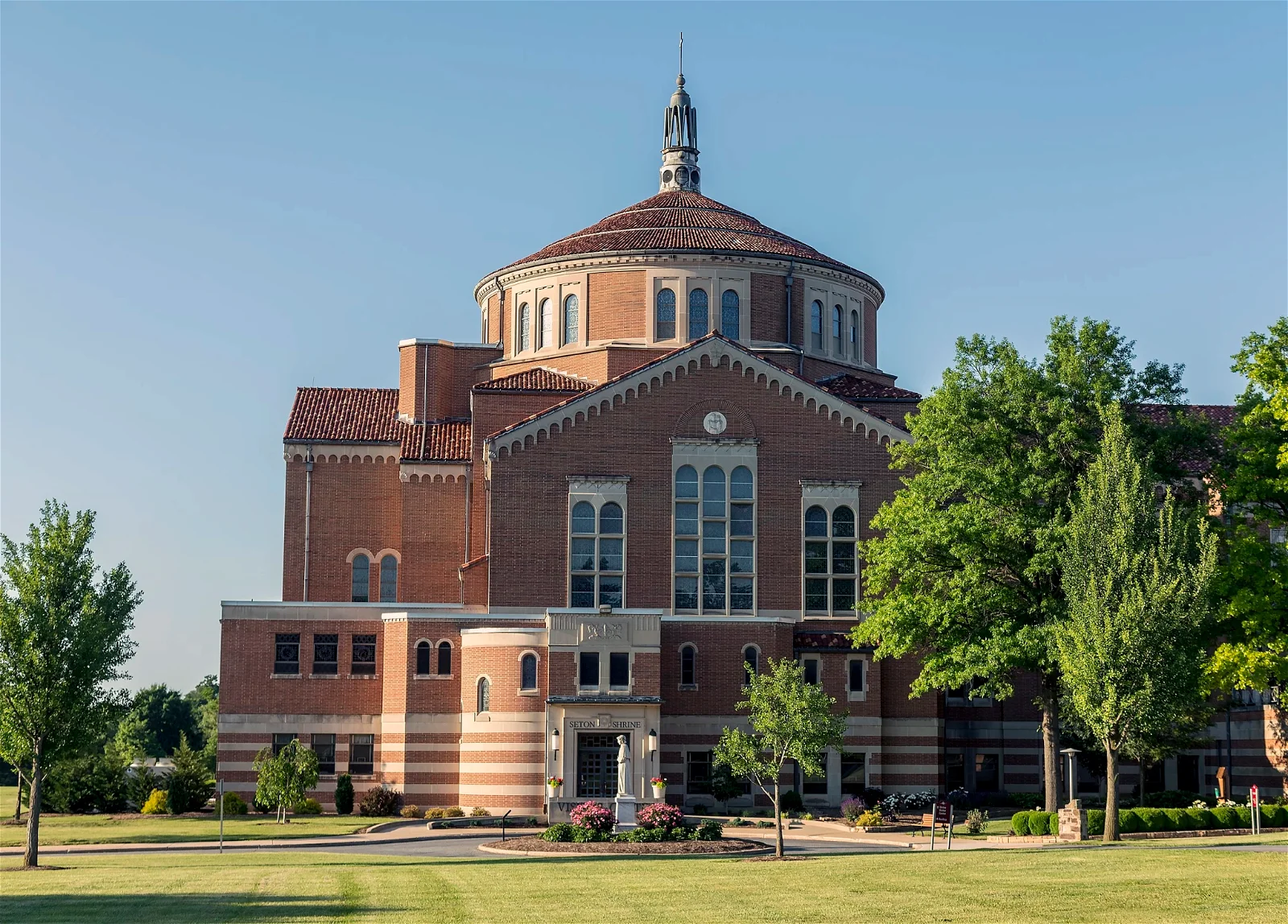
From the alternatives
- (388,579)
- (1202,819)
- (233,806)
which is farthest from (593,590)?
(1202,819)

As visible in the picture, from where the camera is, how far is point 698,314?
7431 centimetres

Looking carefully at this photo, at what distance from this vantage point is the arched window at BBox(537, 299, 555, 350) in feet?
249

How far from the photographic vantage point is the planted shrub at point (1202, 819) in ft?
157

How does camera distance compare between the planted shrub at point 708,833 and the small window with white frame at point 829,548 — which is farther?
the small window with white frame at point 829,548

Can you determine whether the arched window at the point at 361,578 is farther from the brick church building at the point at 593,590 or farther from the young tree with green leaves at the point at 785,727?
the young tree with green leaves at the point at 785,727

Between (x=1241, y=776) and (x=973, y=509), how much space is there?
19302mm

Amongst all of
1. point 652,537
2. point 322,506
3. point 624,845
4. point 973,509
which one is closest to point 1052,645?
point 973,509

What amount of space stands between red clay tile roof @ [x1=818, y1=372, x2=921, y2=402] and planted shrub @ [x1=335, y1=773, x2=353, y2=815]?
958 inches

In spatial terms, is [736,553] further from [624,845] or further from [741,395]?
[624,845]

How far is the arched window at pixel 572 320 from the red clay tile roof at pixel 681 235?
80.1 inches

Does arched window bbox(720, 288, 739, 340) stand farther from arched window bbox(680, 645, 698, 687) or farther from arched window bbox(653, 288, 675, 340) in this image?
arched window bbox(680, 645, 698, 687)

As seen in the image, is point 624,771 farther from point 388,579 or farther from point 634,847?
point 388,579

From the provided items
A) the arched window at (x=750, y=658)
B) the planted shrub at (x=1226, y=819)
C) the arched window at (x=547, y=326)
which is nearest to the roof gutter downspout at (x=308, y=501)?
the arched window at (x=547, y=326)

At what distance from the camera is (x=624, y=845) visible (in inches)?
1818
